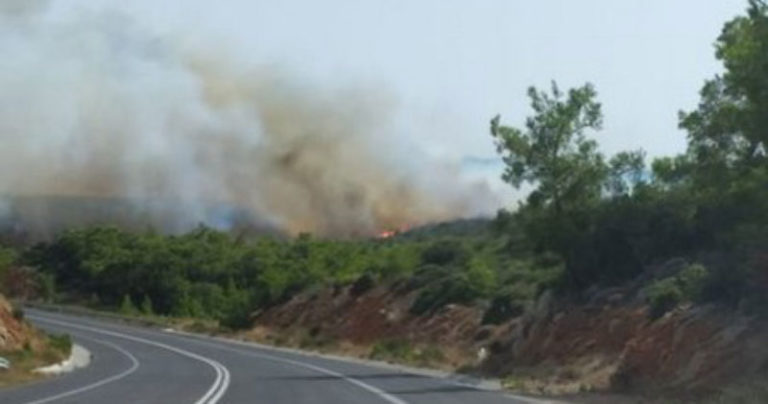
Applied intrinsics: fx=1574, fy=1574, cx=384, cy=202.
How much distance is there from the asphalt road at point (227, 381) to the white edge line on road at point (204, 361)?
0.03 m

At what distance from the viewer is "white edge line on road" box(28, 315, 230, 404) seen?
37.0 metres

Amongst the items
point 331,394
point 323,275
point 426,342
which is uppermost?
point 323,275

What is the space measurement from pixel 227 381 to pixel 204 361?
58.8 feet

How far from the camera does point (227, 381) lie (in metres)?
46.0

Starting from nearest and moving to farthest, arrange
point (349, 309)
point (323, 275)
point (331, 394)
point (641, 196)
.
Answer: point (331, 394)
point (641, 196)
point (349, 309)
point (323, 275)

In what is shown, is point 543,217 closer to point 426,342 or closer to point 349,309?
point 426,342

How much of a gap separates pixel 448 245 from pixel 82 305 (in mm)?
38021

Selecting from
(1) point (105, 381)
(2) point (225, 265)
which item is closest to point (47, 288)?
(2) point (225, 265)

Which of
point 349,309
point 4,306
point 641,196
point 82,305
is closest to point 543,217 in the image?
point 641,196

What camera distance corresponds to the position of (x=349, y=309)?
328ft

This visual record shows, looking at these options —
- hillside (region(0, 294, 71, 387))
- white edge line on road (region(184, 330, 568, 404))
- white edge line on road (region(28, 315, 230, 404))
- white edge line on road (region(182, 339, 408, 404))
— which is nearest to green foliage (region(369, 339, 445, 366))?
white edge line on road (region(184, 330, 568, 404))

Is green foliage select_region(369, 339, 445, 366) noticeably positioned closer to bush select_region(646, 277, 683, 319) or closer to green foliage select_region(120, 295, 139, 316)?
bush select_region(646, 277, 683, 319)

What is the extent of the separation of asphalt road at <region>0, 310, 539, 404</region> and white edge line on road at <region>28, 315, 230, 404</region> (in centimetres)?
3

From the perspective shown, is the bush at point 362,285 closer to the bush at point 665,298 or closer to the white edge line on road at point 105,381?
the white edge line on road at point 105,381
